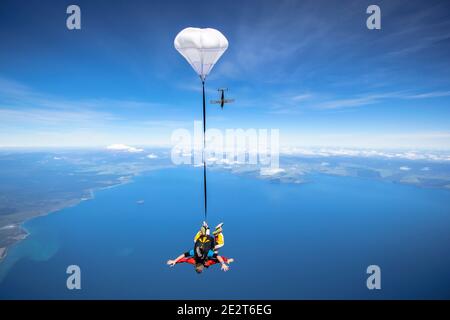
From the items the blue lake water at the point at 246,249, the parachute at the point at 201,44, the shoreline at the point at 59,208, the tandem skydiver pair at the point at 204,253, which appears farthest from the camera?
the shoreline at the point at 59,208

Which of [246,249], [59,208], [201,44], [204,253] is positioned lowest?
[246,249]

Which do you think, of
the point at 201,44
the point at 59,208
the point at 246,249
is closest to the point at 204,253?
the point at 201,44

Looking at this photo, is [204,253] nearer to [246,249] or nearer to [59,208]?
[246,249]

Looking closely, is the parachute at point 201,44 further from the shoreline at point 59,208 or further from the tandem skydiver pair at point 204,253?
the shoreline at point 59,208

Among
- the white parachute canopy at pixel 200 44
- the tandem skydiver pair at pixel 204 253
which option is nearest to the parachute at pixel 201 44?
the white parachute canopy at pixel 200 44
